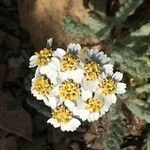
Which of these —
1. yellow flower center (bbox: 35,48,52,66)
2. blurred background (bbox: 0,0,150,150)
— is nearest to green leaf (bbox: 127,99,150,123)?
blurred background (bbox: 0,0,150,150)

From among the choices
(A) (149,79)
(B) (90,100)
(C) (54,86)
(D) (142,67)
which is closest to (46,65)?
(C) (54,86)

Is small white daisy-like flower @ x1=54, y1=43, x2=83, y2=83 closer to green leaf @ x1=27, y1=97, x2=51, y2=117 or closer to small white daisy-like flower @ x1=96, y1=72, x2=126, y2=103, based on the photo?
small white daisy-like flower @ x1=96, y1=72, x2=126, y2=103

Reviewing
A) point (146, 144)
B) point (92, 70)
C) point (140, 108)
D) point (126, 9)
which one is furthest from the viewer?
point (146, 144)

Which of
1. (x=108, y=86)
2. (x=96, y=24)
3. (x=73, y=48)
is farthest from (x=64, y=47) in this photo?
(x=108, y=86)

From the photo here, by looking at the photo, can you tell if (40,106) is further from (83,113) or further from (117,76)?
(117,76)

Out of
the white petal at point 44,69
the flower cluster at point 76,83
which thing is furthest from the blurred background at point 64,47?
the white petal at point 44,69
